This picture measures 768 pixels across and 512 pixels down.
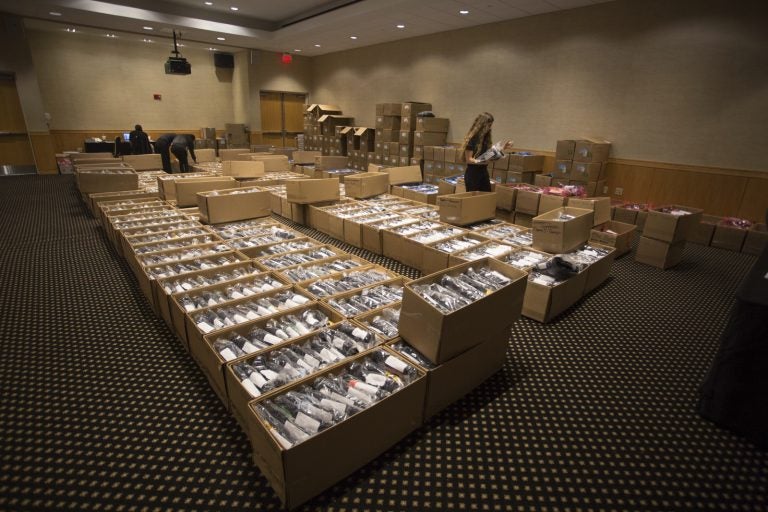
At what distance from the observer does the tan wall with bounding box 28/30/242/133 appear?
9.02 metres

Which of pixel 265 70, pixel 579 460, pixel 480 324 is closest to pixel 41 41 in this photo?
pixel 265 70

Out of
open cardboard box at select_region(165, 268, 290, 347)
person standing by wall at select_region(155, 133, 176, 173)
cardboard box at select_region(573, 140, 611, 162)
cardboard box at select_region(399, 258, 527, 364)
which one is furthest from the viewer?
person standing by wall at select_region(155, 133, 176, 173)

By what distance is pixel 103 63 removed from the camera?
374 inches

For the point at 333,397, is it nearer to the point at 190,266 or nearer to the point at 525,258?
the point at 190,266

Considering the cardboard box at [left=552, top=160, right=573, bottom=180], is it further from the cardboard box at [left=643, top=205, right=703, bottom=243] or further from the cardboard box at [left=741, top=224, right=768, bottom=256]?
the cardboard box at [left=741, top=224, right=768, bottom=256]

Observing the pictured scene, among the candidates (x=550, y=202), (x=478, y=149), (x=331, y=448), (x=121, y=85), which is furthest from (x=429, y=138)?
(x=121, y=85)

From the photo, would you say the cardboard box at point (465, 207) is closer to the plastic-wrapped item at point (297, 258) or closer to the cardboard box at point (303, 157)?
the plastic-wrapped item at point (297, 258)

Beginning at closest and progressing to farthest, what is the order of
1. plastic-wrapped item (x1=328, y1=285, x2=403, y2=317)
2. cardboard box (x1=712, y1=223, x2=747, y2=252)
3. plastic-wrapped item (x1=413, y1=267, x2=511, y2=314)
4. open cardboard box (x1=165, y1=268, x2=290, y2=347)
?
plastic-wrapped item (x1=413, y1=267, x2=511, y2=314)
open cardboard box (x1=165, y1=268, x2=290, y2=347)
plastic-wrapped item (x1=328, y1=285, x2=403, y2=317)
cardboard box (x1=712, y1=223, x2=747, y2=252)

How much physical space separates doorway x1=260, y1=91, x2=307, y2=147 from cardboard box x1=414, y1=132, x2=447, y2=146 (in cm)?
563

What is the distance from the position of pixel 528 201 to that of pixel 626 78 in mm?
2574

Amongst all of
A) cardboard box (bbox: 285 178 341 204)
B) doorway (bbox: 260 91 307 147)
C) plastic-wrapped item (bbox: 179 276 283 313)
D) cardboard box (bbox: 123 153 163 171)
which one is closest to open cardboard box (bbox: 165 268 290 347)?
plastic-wrapped item (bbox: 179 276 283 313)

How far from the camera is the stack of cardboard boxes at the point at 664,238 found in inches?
148

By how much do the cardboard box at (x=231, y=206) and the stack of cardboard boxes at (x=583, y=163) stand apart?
14.0 ft

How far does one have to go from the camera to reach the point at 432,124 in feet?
24.8
